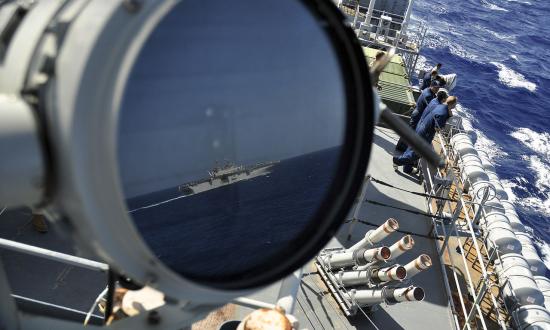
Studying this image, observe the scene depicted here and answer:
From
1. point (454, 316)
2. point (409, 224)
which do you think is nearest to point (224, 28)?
point (454, 316)

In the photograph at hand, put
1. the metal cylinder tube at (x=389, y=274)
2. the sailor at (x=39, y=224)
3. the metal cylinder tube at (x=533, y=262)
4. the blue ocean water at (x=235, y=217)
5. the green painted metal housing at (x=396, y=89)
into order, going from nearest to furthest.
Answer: the blue ocean water at (x=235, y=217)
the metal cylinder tube at (x=389, y=274)
the sailor at (x=39, y=224)
the metal cylinder tube at (x=533, y=262)
the green painted metal housing at (x=396, y=89)

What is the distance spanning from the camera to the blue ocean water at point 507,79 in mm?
21703

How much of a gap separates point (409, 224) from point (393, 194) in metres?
0.91

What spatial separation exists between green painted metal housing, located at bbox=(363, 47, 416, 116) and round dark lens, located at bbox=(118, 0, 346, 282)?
1053 centimetres

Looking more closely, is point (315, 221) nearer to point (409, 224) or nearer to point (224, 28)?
point (224, 28)

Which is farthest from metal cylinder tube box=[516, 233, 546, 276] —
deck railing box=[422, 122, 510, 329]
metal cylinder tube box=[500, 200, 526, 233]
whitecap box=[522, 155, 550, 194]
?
whitecap box=[522, 155, 550, 194]

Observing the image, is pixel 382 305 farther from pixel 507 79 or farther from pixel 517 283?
pixel 507 79

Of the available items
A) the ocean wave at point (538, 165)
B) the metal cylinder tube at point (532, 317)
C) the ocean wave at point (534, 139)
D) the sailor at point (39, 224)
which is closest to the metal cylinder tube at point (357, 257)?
the metal cylinder tube at point (532, 317)

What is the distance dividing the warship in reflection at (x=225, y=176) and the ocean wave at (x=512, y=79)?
108ft

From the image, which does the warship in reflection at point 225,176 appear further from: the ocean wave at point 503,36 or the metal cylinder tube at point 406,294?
the ocean wave at point 503,36

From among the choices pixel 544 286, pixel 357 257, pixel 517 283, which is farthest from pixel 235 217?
pixel 544 286

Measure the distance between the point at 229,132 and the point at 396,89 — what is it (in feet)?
41.5

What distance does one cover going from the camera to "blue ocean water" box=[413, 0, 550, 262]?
21.7 m

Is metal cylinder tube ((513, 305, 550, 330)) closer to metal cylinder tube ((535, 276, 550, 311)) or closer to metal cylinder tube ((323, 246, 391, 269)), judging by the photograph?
metal cylinder tube ((535, 276, 550, 311))
